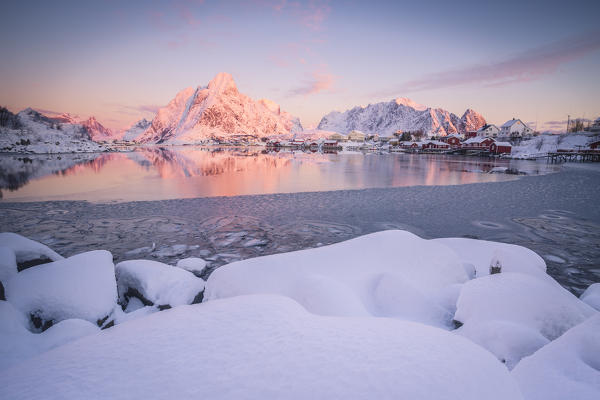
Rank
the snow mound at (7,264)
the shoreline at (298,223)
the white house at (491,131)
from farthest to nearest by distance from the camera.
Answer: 1. the white house at (491,131)
2. the shoreline at (298,223)
3. the snow mound at (7,264)

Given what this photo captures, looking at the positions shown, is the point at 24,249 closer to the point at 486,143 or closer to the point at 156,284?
the point at 156,284

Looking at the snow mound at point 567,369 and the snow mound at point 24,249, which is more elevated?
the snow mound at point 24,249

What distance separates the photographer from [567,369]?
205cm

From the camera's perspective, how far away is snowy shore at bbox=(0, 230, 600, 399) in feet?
5.54

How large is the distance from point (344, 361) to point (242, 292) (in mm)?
2153

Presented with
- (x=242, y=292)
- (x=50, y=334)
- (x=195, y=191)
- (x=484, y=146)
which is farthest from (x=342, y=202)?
(x=484, y=146)

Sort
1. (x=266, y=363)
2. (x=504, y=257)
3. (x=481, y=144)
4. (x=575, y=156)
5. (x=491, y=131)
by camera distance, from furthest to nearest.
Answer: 1. (x=491, y=131)
2. (x=481, y=144)
3. (x=575, y=156)
4. (x=504, y=257)
5. (x=266, y=363)

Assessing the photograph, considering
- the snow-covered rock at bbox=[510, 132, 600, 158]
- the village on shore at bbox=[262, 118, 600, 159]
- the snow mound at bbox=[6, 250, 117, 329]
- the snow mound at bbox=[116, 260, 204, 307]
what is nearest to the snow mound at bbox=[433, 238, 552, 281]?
the snow mound at bbox=[116, 260, 204, 307]

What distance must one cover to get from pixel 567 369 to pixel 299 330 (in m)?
1.96

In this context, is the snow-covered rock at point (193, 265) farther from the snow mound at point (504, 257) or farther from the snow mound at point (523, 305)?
the snow mound at point (504, 257)

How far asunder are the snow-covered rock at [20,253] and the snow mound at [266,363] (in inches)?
106

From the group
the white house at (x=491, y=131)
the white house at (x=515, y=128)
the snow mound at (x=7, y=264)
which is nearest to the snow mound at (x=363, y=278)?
the snow mound at (x=7, y=264)

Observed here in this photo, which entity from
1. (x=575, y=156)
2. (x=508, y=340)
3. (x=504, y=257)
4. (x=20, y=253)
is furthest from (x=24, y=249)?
(x=575, y=156)

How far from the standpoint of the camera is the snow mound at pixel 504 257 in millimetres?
4578
